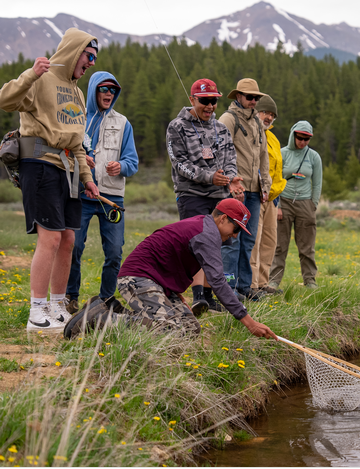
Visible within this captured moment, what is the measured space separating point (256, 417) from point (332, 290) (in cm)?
248

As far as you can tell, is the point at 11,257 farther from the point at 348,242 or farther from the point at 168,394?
the point at 348,242

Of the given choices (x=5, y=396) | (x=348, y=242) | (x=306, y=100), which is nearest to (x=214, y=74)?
(x=306, y=100)

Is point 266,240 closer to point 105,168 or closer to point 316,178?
point 316,178

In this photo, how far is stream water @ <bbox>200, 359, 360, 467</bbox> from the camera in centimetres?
303

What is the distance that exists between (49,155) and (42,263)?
82 centimetres

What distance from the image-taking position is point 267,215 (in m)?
6.39

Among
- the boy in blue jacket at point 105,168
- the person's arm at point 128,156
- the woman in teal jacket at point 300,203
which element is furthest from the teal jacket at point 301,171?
the boy in blue jacket at point 105,168

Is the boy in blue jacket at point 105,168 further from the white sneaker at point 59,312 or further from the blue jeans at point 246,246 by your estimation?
the blue jeans at point 246,246

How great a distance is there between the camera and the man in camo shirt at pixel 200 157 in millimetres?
4883

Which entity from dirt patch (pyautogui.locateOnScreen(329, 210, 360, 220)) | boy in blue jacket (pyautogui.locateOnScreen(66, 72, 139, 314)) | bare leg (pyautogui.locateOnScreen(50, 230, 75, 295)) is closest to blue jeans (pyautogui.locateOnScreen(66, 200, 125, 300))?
boy in blue jacket (pyautogui.locateOnScreen(66, 72, 139, 314))

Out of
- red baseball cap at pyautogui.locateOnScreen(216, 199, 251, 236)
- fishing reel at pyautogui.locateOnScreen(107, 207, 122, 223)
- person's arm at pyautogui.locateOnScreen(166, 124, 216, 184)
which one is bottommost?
fishing reel at pyautogui.locateOnScreen(107, 207, 122, 223)

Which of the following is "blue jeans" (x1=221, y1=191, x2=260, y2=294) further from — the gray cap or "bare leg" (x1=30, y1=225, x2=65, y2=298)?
"bare leg" (x1=30, y1=225, x2=65, y2=298)

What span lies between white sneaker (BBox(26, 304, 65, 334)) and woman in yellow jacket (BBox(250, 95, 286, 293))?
8.80 feet

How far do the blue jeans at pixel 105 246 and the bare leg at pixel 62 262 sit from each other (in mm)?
476
